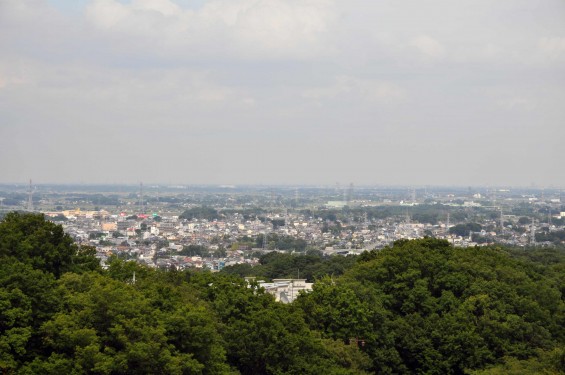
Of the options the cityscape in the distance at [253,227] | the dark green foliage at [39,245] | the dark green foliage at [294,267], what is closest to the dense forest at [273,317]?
the dark green foliage at [39,245]

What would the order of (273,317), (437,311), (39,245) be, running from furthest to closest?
(437,311) < (39,245) < (273,317)

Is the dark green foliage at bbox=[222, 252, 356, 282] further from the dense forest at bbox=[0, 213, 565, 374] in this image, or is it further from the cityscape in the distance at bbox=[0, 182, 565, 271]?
the dense forest at bbox=[0, 213, 565, 374]

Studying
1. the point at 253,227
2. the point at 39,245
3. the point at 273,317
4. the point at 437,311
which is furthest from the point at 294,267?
the point at 253,227

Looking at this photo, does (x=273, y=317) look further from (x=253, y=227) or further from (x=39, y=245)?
(x=253, y=227)

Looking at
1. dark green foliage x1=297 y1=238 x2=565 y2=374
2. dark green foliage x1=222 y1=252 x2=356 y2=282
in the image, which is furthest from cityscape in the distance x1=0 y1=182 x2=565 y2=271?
dark green foliage x1=297 y1=238 x2=565 y2=374

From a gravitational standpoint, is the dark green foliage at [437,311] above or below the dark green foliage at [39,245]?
below

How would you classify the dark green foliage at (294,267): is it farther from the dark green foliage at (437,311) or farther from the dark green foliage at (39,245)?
the dark green foliage at (39,245)

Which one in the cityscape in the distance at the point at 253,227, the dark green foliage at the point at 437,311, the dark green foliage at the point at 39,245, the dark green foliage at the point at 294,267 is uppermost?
the dark green foliage at the point at 39,245

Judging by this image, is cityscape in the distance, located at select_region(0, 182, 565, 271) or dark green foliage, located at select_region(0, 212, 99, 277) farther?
cityscape in the distance, located at select_region(0, 182, 565, 271)

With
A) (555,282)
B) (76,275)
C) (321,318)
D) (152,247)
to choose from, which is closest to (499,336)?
(321,318)
